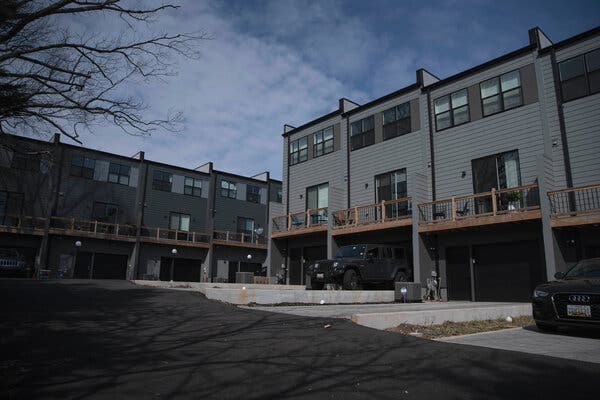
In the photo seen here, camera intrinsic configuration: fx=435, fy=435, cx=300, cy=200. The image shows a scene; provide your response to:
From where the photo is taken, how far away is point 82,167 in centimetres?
3481

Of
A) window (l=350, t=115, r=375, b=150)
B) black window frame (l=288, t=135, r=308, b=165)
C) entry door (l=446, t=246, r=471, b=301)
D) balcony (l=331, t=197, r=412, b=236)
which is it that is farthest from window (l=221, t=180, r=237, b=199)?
entry door (l=446, t=246, r=471, b=301)

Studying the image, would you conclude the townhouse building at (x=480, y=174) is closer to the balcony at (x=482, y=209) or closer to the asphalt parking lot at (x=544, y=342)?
the balcony at (x=482, y=209)

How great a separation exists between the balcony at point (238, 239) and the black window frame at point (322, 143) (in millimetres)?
16328

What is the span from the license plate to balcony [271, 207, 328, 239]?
1583 cm

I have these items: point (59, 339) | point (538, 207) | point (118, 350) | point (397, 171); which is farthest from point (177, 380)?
point (397, 171)

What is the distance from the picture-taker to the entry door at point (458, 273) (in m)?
Result: 18.2

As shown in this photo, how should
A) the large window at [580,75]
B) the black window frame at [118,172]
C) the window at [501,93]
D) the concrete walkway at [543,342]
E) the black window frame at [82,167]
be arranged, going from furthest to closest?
1. the black window frame at [118,172]
2. the black window frame at [82,167]
3. the window at [501,93]
4. the large window at [580,75]
5. the concrete walkway at [543,342]

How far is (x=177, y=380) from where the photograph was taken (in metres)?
4.10

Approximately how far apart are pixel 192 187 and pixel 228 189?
373 cm

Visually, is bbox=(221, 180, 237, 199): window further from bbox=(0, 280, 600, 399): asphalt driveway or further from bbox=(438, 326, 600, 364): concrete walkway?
bbox=(438, 326, 600, 364): concrete walkway

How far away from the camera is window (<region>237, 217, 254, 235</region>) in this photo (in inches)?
Answer: 1716

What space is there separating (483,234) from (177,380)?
639 inches

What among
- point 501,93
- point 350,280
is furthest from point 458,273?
point 501,93

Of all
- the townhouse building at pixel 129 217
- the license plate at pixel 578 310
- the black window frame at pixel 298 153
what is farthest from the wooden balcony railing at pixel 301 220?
the license plate at pixel 578 310
